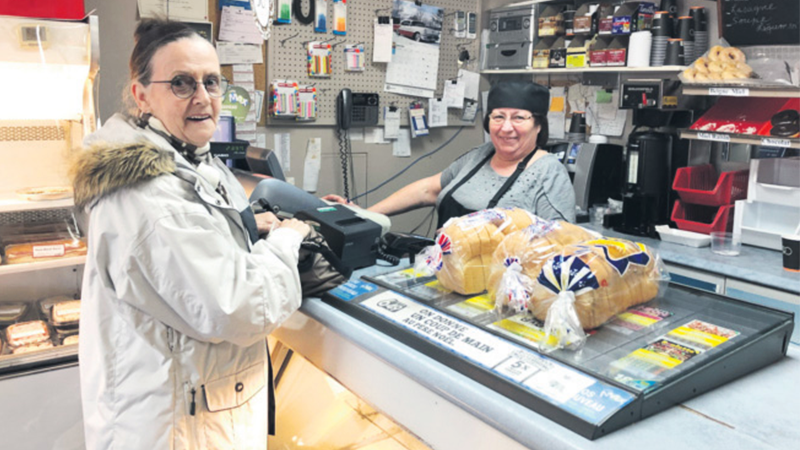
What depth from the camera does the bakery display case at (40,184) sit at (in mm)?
2477

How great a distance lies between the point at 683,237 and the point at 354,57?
2.29 m

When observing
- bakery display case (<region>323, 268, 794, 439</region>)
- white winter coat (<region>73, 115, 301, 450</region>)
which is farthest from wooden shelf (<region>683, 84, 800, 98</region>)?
white winter coat (<region>73, 115, 301, 450</region>)

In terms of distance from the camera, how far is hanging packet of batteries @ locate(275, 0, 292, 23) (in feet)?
12.3

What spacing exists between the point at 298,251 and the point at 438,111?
317cm

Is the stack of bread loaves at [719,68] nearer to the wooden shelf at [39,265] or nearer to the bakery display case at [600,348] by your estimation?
the bakery display case at [600,348]

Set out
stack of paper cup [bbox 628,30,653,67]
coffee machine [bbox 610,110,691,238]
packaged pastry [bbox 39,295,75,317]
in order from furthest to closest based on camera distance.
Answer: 1. stack of paper cup [bbox 628,30,653,67]
2. coffee machine [bbox 610,110,691,238]
3. packaged pastry [bbox 39,295,75,317]

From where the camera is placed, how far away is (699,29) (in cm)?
332

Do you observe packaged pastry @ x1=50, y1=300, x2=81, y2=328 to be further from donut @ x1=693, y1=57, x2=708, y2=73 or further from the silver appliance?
the silver appliance

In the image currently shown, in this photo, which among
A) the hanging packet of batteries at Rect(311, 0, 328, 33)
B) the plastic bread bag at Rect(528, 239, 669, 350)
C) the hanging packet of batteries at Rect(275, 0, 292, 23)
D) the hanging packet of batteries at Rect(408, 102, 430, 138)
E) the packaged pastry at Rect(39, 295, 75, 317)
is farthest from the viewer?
the hanging packet of batteries at Rect(408, 102, 430, 138)

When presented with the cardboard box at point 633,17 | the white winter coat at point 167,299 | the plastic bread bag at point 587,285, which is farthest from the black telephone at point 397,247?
the cardboard box at point 633,17

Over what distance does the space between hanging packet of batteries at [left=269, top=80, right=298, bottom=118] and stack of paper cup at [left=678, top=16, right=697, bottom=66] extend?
2.22 meters

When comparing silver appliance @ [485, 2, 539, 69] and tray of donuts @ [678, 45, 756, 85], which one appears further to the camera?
silver appliance @ [485, 2, 539, 69]

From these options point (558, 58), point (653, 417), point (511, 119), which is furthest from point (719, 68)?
point (653, 417)

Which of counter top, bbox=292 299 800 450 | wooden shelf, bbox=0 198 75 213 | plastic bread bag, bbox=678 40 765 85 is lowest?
counter top, bbox=292 299 800 450
